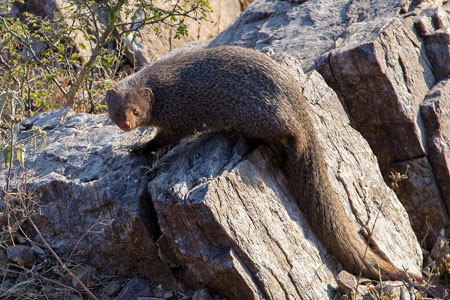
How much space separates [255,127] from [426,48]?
243 centimetres

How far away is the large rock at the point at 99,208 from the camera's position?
3.47 meters

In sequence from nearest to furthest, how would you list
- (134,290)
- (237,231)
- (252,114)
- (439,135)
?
(237,231) < (134,290) < (252,114) < (439,135)

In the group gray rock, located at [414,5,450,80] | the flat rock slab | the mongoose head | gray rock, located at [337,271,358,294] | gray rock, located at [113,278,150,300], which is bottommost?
gray rock, located at [113,278,150,300]

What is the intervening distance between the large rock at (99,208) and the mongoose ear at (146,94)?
0.40 meters

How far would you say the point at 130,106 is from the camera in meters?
3.95

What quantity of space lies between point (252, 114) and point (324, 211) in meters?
0.83

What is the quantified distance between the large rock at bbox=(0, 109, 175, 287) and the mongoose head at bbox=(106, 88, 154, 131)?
0.22 metres

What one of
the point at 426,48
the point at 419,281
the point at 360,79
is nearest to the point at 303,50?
the point at 360,79

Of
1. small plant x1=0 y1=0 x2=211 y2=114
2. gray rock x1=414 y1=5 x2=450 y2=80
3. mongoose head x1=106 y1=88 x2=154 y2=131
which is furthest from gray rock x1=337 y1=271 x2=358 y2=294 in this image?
small plant x1=0 y1=0 x2=211 y2=114

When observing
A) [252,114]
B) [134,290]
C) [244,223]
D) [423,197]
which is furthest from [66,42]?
[423,197]

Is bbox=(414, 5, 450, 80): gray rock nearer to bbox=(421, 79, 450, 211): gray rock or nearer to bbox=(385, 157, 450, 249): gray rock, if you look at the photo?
bbox=(421, 79, 450, 211): gray rock

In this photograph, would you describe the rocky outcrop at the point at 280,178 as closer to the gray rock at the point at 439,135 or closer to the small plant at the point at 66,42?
the gray rock at the point at 439,135

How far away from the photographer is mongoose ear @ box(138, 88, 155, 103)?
13.2 feet

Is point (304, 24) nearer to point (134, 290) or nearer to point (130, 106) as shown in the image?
point (130, 106)
